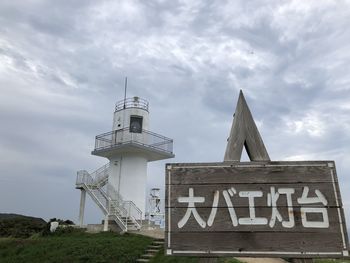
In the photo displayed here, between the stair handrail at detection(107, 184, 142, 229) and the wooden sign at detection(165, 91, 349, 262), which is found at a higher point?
the stair handrail at detection(107, 184, 142, 229)

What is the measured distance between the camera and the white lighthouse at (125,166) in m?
20.5

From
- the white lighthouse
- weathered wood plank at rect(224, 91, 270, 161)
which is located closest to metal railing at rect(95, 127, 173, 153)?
the white lighthouse

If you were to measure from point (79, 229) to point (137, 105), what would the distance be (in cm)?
897

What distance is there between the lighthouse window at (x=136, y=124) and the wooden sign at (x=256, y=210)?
19309 millimetres

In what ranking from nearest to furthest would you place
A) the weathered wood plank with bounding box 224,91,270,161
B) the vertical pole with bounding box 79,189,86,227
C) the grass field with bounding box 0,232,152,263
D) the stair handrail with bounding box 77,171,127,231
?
the weathered wood plank with bounding box 224,91,270,161 → the grass field with bounding box 0,232,152,263 → the stair handrail with bounding box 77,171,127,231 → the vertical pole with bounding box 79,189,86,227

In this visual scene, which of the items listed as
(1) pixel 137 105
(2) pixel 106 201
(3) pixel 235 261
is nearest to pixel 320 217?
(3) pixel 235 261

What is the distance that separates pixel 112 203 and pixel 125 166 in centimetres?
265

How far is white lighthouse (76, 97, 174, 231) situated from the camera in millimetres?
20531

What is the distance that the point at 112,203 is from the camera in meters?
20.2

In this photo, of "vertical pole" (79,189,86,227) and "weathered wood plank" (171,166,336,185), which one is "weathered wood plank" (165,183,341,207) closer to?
"weathered wood plank" (171,166,336,185)

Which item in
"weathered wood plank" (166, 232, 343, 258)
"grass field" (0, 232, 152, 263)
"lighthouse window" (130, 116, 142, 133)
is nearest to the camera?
"weathered wood plank" (166, 232, 343, 258)

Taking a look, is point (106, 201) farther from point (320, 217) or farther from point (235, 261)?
point (320, 217)

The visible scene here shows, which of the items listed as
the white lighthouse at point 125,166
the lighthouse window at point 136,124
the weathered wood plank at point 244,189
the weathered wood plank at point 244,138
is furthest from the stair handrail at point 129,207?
the weathered wood plank at point 244,189

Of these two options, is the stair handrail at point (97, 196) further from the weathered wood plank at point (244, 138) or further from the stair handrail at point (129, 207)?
the weathered wood plank at point (244, 138)
